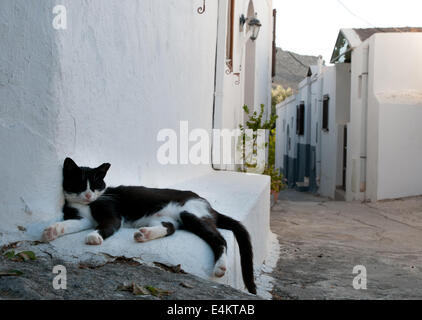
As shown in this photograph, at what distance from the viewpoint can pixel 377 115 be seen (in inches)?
449

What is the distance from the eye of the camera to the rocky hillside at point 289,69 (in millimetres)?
45031

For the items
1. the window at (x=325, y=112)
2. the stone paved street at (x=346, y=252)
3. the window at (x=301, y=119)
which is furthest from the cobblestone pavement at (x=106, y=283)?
the window at (x=301, y=119)

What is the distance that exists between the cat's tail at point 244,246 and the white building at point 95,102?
97mm

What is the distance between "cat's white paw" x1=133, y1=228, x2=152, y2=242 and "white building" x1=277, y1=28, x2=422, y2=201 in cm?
978

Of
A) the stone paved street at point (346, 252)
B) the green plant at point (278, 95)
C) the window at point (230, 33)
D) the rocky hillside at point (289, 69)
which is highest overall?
the rocky hillside at point (289, 69)

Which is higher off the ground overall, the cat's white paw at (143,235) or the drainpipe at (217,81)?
the drainpipe at (217,81)

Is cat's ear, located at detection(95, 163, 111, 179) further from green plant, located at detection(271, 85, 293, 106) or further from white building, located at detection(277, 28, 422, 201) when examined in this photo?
green plant, located at detection(271, 85, 293, 106)

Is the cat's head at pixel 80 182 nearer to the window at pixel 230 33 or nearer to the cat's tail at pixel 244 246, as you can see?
the cat's tail at pixel 244 246

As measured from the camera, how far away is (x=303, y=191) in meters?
19.5

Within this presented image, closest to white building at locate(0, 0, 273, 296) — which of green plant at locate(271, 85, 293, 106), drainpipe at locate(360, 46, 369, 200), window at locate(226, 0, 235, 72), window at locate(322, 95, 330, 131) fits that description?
window at locate(226, 0, 235, 72)

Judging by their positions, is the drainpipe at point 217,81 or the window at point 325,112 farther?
the window at point 325,112

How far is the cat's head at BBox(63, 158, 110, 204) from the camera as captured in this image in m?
2.63

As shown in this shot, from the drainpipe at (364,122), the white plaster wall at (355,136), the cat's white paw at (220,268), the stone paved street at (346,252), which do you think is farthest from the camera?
the white plaster wall at (355,136)
